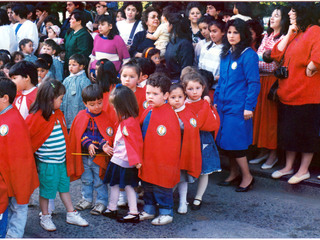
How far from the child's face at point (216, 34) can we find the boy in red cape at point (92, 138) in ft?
6.08

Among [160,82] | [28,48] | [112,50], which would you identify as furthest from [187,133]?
[28,48]

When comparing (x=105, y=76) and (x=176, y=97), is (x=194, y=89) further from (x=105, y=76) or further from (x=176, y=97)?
(x=105, y=76)

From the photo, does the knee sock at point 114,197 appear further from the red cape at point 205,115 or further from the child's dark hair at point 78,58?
the child's dark hair at point 78,58

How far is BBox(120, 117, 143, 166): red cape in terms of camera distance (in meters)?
4.09

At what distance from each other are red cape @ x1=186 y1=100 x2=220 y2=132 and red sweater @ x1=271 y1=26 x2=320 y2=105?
3.60 ft

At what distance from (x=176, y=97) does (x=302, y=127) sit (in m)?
1.73

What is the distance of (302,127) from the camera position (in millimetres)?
5148

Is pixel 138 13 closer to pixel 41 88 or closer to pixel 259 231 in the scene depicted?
pixel 41 88

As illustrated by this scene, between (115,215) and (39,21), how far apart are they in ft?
18.7

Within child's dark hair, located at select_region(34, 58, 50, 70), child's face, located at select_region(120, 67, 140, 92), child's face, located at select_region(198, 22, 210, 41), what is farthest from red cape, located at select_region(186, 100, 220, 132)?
child's dark hair, located at select_region(34, 58, 50, 70)

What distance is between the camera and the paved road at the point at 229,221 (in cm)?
408

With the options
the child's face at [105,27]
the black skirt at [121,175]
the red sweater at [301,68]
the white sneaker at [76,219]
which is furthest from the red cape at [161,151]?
the child's face at [105,27]

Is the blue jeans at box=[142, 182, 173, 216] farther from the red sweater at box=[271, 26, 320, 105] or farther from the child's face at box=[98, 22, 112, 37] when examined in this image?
the child's face at box=[98, 22, 112, 37]

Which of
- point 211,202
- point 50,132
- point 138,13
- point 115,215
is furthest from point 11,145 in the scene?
point 138,13
